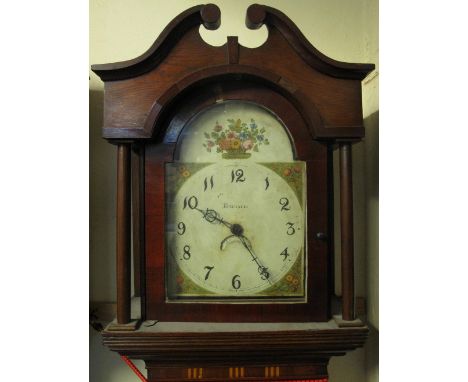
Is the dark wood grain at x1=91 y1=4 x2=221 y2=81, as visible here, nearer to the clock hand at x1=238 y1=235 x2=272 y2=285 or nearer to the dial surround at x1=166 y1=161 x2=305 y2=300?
the dial surround at x1=166 y1=161 x2=305 y2=300

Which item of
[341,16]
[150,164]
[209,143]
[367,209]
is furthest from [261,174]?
[341,16]

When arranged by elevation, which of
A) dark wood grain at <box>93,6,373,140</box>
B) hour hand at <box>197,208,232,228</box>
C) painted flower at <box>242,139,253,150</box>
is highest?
dark wood grain at <box>93,6,373,140</box>

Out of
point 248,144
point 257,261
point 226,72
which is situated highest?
point 226,72

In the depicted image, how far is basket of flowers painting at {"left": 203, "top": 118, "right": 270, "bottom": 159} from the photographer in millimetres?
707

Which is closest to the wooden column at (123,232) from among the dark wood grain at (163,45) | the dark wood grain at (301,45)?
the dark wood grain at (163,45)

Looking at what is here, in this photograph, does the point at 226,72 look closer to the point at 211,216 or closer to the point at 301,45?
the point at 301,45

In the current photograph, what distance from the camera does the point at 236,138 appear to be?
0.71 meters

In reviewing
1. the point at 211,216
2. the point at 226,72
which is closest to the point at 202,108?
the point at 226,72

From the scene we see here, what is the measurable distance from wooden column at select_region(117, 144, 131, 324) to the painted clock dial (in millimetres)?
78

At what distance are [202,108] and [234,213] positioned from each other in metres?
0.22

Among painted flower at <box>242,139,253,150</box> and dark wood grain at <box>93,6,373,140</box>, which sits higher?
dark wood grain at <box>93,6,373,140</box>

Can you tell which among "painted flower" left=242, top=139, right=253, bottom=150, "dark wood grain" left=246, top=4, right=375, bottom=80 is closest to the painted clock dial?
"painted flower" left=242, top=139, right=253, bottom=150

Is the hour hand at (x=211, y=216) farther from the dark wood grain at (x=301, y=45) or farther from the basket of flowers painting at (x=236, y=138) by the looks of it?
the dark wood grain at (x=301, y=45)

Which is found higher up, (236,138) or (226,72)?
(226,72)
